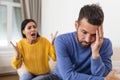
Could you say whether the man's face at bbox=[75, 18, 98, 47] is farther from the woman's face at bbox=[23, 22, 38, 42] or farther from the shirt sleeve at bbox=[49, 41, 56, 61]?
the woman's face at bbox=[23, 22, 38, 42]

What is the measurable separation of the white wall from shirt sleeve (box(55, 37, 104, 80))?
1.68m

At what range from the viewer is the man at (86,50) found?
1.18 metres

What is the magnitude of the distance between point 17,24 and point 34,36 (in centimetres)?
157

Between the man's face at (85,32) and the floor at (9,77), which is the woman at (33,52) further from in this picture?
the floor at (9,77)

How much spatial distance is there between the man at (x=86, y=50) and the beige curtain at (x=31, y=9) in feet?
7.48

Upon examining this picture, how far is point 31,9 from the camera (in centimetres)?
355

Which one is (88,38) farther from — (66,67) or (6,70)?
(6,70)

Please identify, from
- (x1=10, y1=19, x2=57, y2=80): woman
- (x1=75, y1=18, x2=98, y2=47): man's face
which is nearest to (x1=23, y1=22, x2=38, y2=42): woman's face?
(x1=10, y1=19, x2=57, y2=80): woman

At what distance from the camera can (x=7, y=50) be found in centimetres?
367

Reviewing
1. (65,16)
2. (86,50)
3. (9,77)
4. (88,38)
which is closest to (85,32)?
(88,38)

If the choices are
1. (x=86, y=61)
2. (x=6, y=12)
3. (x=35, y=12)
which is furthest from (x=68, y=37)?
(x=6, y=12)

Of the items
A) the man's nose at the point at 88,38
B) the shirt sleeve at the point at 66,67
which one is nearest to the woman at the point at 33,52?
the shirt sleeve at the point at 66,67

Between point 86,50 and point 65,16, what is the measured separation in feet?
7.40

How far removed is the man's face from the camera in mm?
1178
